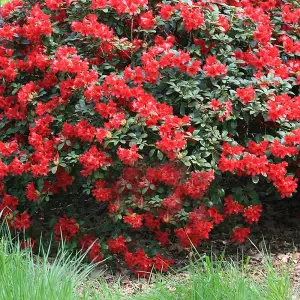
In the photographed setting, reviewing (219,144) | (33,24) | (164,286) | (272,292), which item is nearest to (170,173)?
(219,144)

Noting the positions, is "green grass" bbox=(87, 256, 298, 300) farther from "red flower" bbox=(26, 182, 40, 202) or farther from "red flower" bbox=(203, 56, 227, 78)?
"red flower" bbox=(203, 56, 227, 78)

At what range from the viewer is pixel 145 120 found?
12.8 ft

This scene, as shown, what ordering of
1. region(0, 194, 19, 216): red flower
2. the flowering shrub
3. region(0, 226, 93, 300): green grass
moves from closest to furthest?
1. region(0, 226, 93, 300): green grass
2. the flowering shrub
3. region(0, 194, 19, 216): red flower

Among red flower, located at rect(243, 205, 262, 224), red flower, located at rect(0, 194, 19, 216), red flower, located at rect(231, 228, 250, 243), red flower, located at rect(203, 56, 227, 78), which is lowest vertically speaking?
red flower, located at rect(231, 228, 250, 243)

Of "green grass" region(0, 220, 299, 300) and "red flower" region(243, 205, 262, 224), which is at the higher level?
"green grass" region(0, 220, 299, 300)

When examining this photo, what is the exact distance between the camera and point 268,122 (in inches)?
169

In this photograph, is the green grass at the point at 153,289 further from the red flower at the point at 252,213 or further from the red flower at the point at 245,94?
the red flower at the point at 245,94

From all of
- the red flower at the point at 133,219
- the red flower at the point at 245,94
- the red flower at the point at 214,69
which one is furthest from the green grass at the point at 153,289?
the red flower at the point at 214,69

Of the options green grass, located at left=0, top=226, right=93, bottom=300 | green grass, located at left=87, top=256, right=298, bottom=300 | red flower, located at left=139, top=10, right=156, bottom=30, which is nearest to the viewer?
green grass, located at left=0, top=226, right=93, bottom=300

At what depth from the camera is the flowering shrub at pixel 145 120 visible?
398 centimetres

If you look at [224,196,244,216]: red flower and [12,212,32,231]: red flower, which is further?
[12,212,32,231]: red flower

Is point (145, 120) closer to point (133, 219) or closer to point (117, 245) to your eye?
point (133, 219)

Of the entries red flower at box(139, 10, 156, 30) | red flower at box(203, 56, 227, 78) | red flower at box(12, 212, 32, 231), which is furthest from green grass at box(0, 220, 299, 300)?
red flower at box(139, 10, 156, 30)

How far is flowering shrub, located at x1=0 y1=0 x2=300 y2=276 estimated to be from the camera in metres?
3.98
